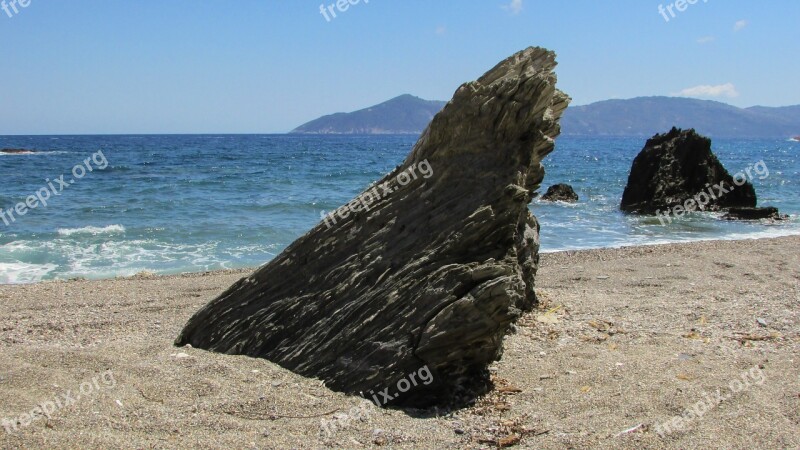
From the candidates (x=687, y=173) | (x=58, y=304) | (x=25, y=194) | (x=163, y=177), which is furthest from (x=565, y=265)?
(x=163, y=177)

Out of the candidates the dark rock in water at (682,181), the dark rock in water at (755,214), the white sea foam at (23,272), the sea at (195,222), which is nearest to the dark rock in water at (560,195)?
the sea at (195,222)

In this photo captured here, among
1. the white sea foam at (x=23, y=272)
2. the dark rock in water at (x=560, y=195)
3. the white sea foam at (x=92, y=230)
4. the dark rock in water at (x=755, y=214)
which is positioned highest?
the dark rock in water at (x=560, y=195)

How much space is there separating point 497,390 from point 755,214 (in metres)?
22.2

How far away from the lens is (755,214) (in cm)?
2381

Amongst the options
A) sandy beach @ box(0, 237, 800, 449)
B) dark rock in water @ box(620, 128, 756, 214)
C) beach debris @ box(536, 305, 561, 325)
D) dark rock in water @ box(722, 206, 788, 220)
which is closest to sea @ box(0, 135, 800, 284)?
dark rock in water @ box(722, 206, 788, 220)

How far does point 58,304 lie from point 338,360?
6087 millimetres

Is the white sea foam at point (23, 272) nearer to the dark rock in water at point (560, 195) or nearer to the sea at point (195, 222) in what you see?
the sea at point (195, 222)

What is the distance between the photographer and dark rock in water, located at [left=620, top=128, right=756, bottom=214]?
26266 mm

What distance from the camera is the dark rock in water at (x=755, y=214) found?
77.6 feet

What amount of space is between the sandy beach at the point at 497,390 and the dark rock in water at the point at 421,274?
0.31 m

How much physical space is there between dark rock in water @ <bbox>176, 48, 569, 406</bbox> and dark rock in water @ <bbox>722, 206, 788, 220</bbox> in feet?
67.6

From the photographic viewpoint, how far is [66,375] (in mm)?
5414

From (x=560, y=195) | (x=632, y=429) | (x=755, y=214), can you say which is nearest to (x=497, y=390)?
(x=632, y=429)

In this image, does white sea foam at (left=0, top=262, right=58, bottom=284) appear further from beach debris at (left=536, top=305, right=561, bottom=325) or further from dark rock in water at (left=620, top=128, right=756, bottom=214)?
dark rock in water at (left=620, top=128, right=756, bottom=214)
